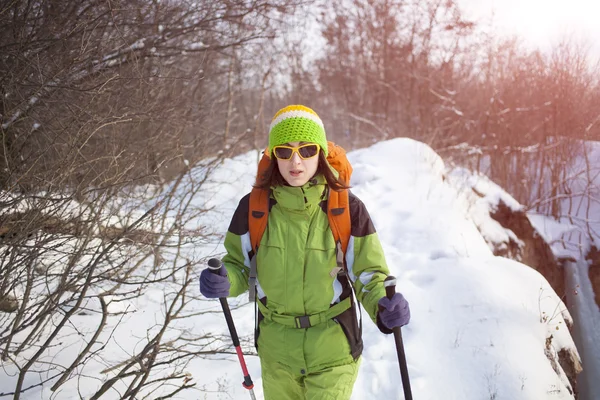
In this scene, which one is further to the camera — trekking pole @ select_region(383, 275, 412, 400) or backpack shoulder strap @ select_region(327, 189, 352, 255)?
backpack shoulder strap @ select_region(327, 189, 352, 255)

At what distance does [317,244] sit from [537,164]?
12332 mm

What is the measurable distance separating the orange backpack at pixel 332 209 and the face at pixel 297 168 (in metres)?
0.14

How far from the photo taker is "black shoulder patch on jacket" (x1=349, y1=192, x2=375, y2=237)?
77.7 inches

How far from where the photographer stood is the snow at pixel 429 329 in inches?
137

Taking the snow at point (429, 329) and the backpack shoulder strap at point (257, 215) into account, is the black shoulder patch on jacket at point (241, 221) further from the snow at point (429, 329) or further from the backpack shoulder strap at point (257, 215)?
the snow at point (429, 329)

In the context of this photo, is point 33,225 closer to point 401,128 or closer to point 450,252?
point 450,252

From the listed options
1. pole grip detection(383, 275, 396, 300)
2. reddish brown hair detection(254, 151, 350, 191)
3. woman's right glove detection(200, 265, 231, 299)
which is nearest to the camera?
pole grip detection(383, 275, 396, 300)

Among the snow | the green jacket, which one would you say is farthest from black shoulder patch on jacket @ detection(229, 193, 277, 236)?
the snow

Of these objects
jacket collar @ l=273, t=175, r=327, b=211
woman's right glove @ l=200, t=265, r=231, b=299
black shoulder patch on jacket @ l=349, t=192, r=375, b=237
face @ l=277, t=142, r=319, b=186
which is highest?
face @ l=277, t=142, r=319, b=186

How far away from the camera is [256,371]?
12.0 ft

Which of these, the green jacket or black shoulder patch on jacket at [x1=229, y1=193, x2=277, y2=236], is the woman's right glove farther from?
black shoulder patch on jacket at [x1=229, y1=193, x2=277, y2=236]

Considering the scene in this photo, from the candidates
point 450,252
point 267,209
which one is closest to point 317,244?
point 267,209

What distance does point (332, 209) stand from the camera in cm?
197

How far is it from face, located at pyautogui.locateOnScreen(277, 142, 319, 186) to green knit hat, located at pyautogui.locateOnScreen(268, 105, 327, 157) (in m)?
0.05
